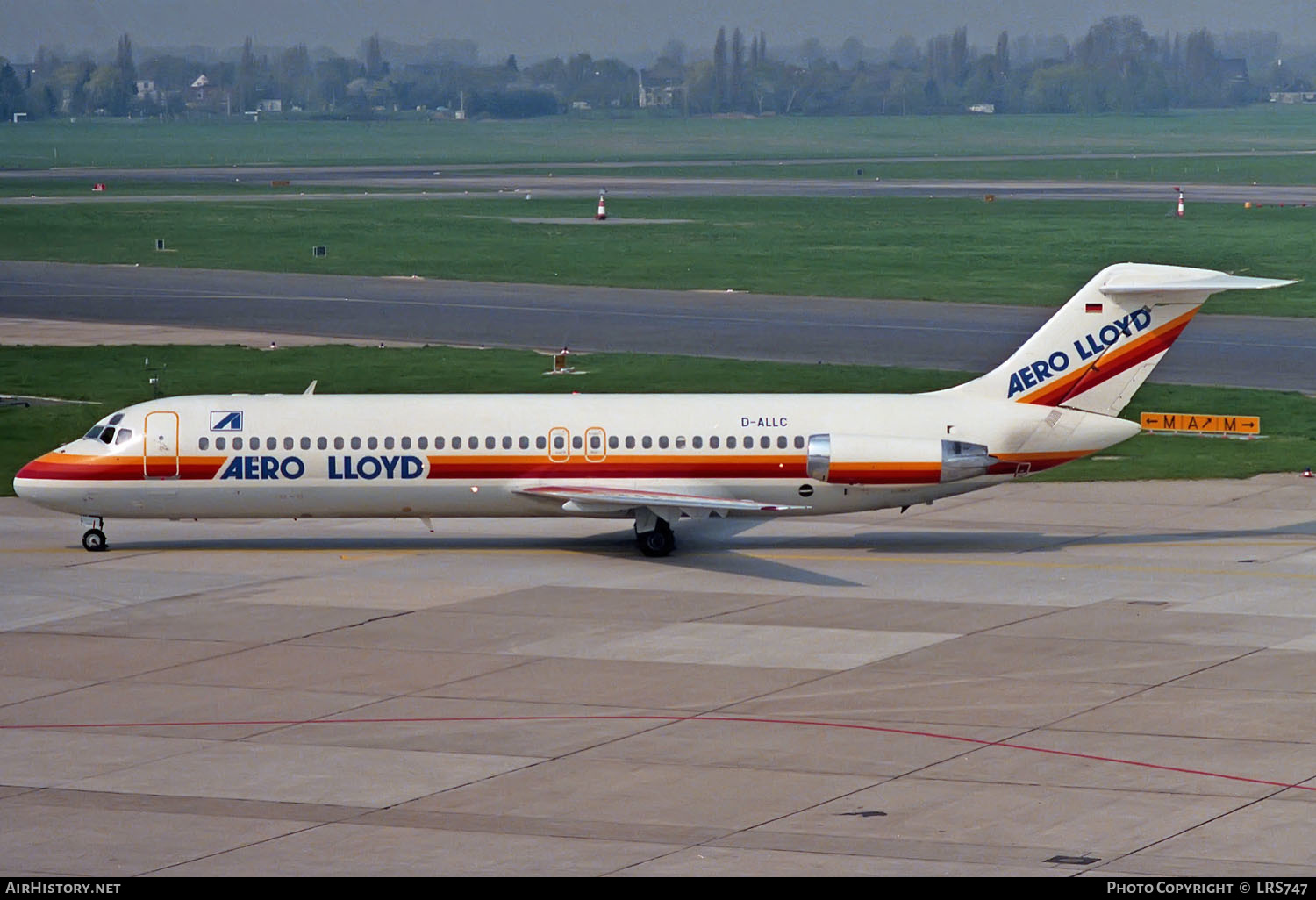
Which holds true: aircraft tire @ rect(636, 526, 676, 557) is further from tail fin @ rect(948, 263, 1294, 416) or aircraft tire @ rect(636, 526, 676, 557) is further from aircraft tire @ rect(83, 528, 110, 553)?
aircraft tire @ rect(83, 528, 110, 553)

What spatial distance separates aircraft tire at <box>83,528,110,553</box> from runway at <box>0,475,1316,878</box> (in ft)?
2.28

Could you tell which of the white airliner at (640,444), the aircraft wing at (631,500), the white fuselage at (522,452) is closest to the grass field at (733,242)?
the white airliner at (640,444)

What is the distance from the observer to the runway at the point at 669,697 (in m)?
22.8

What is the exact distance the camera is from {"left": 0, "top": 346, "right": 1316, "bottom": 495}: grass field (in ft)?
168

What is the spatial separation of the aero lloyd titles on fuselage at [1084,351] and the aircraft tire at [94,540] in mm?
18222

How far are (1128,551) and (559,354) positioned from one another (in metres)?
28.3

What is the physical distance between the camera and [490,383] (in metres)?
61.4

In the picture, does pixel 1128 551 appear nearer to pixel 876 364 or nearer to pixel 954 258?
pixel 876 364

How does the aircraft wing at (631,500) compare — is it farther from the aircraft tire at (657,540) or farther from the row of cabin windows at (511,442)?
the row of cabin windows at (511,442)

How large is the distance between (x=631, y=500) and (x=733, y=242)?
69.3 m

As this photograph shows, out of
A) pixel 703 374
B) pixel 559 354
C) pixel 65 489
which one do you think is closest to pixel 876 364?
pixel 703 374

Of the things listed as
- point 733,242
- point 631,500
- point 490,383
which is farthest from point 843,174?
point 631,500

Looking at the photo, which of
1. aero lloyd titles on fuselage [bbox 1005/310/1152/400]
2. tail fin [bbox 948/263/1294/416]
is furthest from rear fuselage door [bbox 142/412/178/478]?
Answer: aero lloyd titles on fuselage [bbox 1005/310/1152/400]

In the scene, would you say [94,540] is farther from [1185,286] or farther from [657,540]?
[1185,286]
